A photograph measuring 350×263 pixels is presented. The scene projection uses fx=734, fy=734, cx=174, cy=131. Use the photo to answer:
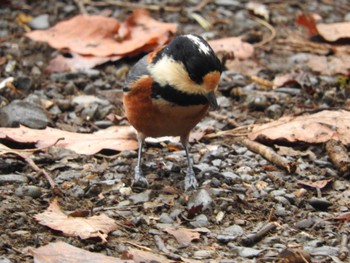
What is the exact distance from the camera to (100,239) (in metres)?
4.04

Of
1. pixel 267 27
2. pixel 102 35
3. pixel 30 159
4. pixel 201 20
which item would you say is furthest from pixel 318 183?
pixel 201 20

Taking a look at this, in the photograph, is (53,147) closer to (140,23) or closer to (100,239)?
(100,239)

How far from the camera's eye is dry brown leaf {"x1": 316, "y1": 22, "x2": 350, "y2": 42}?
25.7 ft

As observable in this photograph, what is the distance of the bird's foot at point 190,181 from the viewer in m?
5.01

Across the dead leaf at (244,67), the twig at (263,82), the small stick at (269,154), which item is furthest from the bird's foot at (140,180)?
the dead leaf at (244,67)

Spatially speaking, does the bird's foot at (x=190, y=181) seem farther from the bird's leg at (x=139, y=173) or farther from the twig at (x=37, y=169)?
the twig at (x=37, y=169)

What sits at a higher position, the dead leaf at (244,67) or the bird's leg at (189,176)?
the bird's leg at (189,176)

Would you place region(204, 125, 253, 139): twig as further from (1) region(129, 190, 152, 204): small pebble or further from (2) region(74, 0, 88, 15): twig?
(2) region(74, 0, 88, 15): twig

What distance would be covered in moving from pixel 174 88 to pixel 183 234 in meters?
1.01

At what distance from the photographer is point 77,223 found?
4184 mm

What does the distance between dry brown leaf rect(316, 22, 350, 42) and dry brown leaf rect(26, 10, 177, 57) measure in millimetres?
1620

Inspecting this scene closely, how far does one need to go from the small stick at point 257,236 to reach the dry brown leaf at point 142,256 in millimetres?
538

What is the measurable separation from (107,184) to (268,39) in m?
3.70

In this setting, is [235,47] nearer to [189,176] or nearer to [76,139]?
[76,139]
